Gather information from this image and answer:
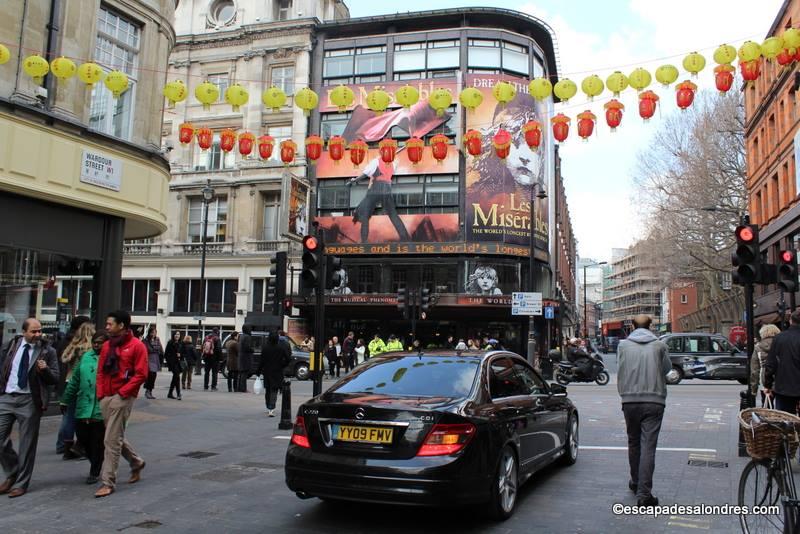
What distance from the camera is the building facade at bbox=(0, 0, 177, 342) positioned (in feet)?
36.9

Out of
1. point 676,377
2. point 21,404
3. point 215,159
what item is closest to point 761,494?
point 21,404

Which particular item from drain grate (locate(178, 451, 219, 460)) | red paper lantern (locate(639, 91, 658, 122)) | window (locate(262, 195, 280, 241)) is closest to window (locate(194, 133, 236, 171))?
window (locate(262, 195, 280, 241))

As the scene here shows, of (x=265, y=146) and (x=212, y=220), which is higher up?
(x=212, y=220)

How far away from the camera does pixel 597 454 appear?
29.2 feet

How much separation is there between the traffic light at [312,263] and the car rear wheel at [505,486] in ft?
20.3

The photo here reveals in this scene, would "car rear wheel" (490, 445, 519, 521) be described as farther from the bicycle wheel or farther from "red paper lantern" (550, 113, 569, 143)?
"red paper lantern" (550, 113, 569, 143)

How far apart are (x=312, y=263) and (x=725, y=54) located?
27.7ft

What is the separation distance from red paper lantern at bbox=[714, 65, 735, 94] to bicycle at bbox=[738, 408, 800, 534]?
950 centimetres

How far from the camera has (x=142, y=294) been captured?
40.7 m

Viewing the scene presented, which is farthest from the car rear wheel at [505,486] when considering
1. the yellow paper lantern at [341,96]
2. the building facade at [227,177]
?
the building facade at [227,177]

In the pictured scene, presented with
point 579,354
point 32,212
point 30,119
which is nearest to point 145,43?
point 30,119

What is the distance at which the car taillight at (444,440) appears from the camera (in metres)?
5.04

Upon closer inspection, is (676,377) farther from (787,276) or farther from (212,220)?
(212,220)

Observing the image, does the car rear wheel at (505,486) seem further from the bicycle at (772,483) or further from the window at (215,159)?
the window at (215,159)
